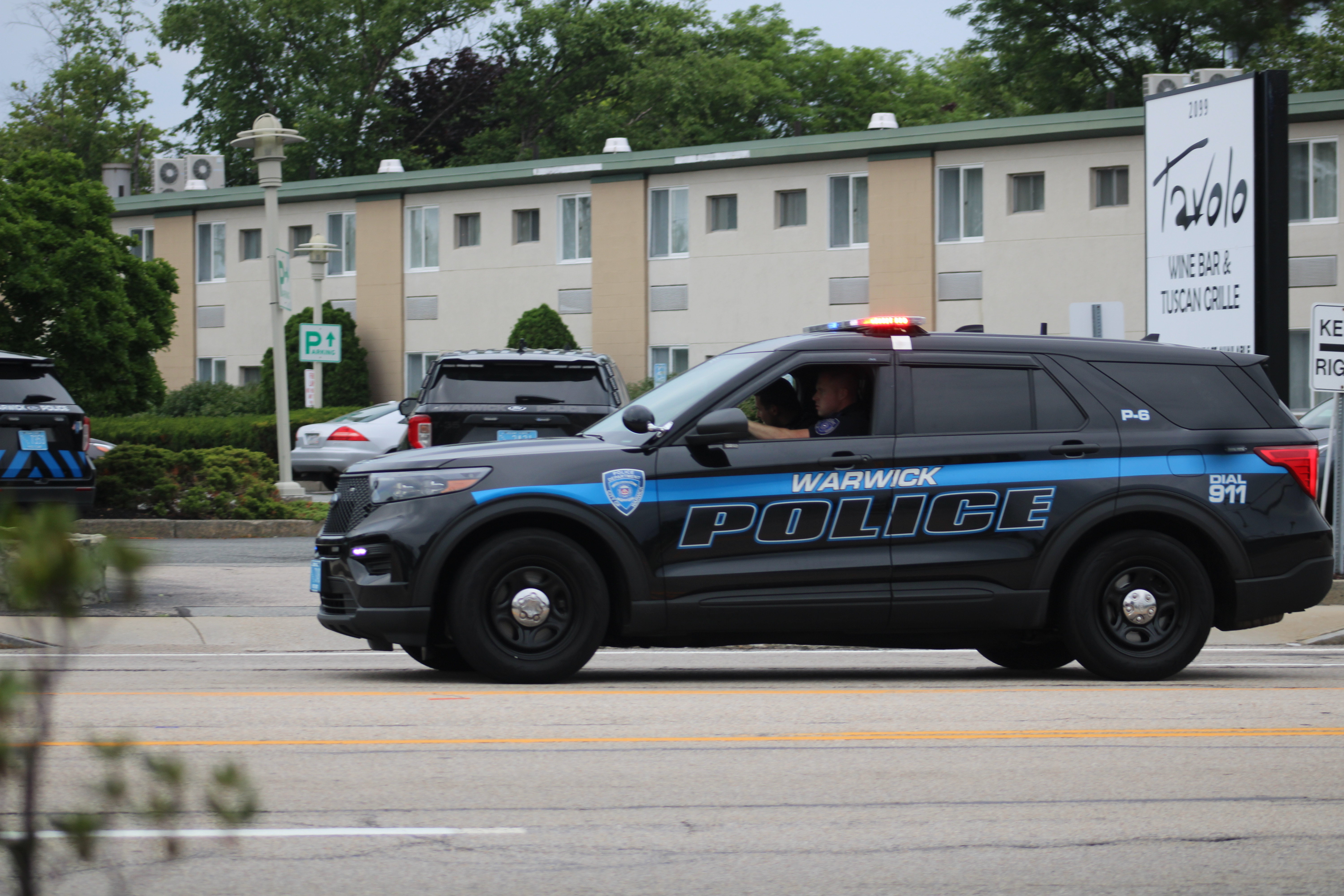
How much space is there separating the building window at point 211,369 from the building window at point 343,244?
4354 mm

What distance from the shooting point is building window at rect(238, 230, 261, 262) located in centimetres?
4484

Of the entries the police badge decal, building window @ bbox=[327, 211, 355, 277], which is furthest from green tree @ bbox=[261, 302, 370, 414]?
the police badge decal

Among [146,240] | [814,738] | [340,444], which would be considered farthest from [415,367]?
[814,738]

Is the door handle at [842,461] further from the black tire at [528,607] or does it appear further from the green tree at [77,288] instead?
the green tree at [77,288]

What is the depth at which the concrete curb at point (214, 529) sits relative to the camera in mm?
18516

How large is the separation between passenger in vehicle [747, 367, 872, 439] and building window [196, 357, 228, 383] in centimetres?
3837

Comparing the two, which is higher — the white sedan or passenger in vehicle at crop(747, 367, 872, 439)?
passenger in vehicle at crop(747, 367, 872, 439)

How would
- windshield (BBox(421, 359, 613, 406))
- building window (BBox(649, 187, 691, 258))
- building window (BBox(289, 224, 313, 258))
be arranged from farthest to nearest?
building window (BBox(289, 224, 313, 258))
building window (BBox(649, 187, 691, 258))
windshield (BBox(421, 359, 613, 406))

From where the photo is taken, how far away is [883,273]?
3638cm

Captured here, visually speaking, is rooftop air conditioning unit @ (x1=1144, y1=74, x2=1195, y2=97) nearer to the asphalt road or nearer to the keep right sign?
the keep right sign

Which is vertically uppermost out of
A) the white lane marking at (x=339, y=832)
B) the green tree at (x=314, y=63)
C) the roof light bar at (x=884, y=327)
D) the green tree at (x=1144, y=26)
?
the green tree at (x=314, y=63)

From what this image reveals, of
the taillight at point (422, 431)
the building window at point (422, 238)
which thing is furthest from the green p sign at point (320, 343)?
the building window at point (422, 238)

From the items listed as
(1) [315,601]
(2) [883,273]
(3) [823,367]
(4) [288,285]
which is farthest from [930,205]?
(3) [823,367]

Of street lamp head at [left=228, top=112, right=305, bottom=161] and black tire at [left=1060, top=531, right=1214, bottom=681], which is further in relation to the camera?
street lamp head at [left=228, top=112, right=305, bottom=161]
